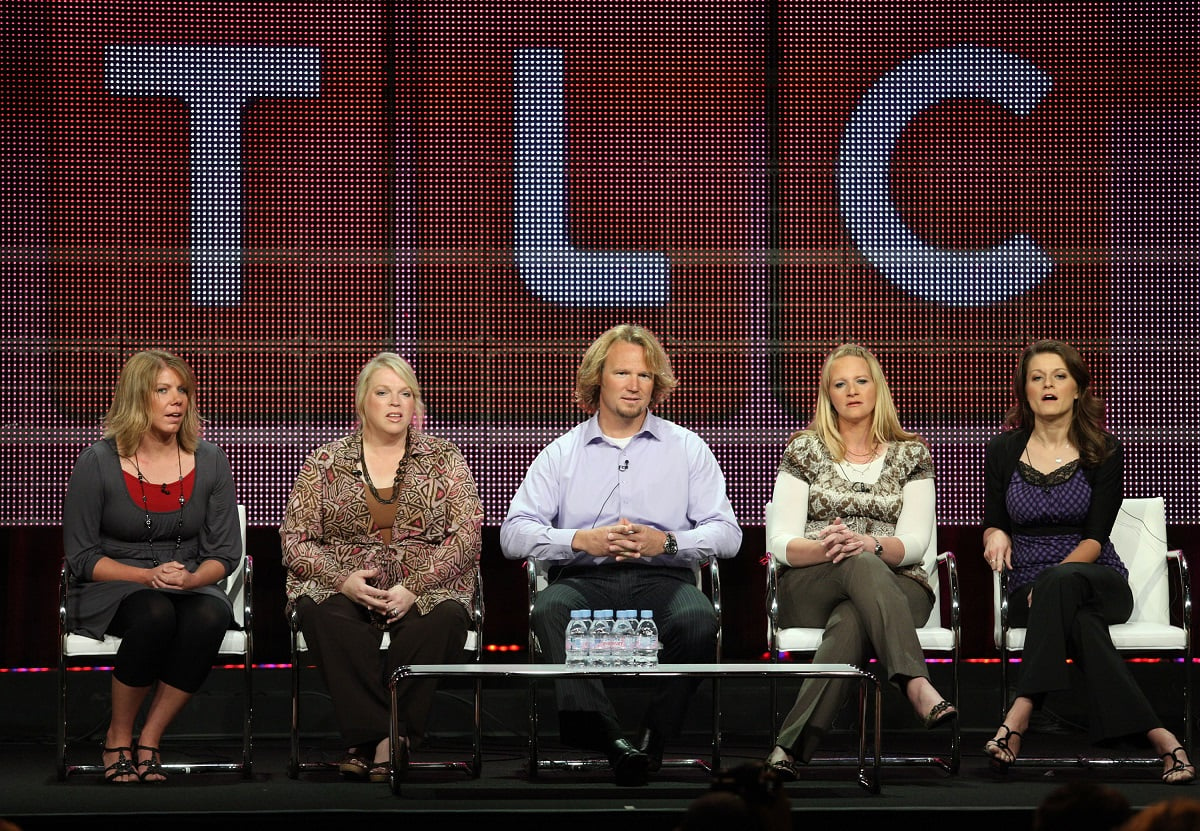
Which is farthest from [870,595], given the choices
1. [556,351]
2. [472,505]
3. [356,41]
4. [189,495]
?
[356,41]

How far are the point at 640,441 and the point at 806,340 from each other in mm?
1020

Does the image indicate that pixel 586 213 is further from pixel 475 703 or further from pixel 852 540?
pixel 475 703

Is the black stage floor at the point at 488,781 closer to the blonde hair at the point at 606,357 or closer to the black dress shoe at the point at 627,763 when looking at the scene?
the black dress shoe at the point at 627,763

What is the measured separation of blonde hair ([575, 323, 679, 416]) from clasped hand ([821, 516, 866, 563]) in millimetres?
749

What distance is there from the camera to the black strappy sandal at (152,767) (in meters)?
4.34

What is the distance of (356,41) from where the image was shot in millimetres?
5609

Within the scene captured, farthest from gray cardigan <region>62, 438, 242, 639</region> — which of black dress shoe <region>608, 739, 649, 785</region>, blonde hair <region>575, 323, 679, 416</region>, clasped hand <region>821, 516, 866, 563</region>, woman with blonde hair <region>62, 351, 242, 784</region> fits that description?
clasped hand <region>821, 516, 866, 563</region>

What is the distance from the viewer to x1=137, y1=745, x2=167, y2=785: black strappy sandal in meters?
4.34

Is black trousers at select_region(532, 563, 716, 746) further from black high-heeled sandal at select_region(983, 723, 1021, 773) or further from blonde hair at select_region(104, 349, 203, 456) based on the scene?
blonde hair at select_region(104, 349, 203, 456)

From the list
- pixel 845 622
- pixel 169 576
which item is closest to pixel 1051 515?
pixel 845 622

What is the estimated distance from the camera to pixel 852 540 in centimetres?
461

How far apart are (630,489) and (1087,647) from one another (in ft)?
4.79

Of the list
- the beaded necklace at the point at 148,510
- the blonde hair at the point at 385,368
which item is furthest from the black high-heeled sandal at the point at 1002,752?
the beaded necklace at the point at 148,510

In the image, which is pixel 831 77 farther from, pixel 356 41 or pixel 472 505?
pixel 472 505
